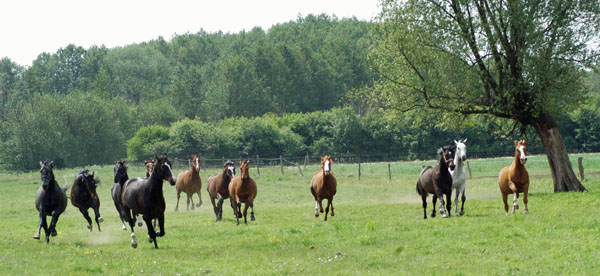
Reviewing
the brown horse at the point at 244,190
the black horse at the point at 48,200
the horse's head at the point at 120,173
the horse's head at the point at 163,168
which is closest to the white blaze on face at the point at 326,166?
the brown horse at the point at 244,190

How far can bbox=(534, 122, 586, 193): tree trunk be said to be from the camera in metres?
28.8

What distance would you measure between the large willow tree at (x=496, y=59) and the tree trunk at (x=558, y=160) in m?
0.04

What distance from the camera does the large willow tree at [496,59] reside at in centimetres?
2705

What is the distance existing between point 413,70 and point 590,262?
18.9 m

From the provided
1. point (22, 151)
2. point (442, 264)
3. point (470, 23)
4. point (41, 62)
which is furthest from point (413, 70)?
point (41, 62)

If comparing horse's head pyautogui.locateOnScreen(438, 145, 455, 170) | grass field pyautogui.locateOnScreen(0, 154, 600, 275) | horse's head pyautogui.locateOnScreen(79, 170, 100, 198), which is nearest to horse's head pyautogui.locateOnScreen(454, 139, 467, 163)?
horse's head pyautogui.locateOnScreen(438, 145, 455, 170)

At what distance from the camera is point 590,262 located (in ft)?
37.4

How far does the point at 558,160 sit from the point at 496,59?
530cm

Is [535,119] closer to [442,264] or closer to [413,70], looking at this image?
[413,70]

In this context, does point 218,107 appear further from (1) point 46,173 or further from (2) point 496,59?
(1) point 46,173

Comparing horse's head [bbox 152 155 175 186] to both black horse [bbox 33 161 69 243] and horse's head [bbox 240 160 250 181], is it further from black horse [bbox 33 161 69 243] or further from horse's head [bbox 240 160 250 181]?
horse's head [bbox 240 160 250 181]

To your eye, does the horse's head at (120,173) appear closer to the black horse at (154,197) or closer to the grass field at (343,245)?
the grass field at (343,245)

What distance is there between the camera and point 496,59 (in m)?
28.5

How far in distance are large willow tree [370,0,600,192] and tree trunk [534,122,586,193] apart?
44 millimetres
